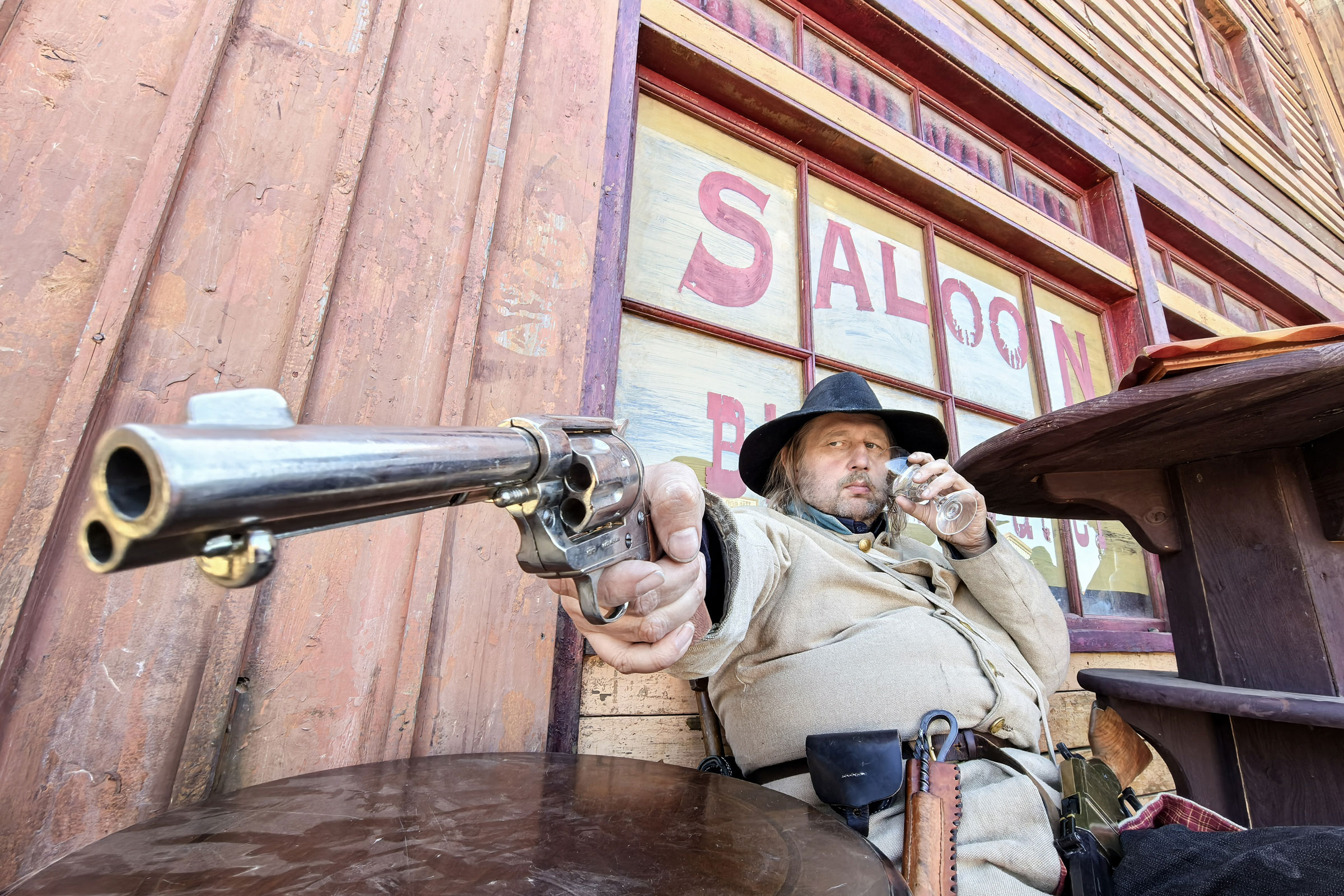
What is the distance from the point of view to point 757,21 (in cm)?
214

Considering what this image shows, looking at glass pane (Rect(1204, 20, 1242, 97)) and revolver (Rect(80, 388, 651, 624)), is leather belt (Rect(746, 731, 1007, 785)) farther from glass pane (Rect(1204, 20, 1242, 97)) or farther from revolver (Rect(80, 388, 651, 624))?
glass pane (Rect(1204, 20, 1242, 97))

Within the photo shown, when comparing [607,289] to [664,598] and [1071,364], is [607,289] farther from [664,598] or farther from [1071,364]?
[1071,364]

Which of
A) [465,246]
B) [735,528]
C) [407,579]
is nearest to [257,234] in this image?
[465,246]

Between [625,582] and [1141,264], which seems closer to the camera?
[625,582]

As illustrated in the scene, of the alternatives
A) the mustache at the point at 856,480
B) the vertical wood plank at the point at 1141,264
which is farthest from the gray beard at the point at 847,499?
the vertical wood plank at the point at 1141,264

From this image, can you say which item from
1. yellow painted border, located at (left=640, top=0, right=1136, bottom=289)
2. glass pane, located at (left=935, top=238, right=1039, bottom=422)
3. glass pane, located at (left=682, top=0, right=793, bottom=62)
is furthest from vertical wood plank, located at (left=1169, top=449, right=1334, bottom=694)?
glass pane, located at (left=682, top=0, right=793, bottom=62)

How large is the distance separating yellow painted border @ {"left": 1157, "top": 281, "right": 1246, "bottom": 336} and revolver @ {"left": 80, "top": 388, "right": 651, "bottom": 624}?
3603 millimetres

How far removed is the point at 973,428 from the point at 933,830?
5.88 ft

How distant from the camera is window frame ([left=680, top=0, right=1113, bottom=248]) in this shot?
2219 mm

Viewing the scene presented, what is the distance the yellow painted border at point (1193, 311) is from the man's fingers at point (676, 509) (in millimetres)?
3388

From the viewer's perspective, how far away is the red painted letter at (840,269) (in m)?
2.10

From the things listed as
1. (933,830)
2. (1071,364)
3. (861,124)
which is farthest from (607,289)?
(1071,364)

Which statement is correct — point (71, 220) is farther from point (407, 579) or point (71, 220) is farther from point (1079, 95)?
point (1079, 95)

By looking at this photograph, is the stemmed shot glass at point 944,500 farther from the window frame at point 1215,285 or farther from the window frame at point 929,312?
the window frame at point 1215,285
